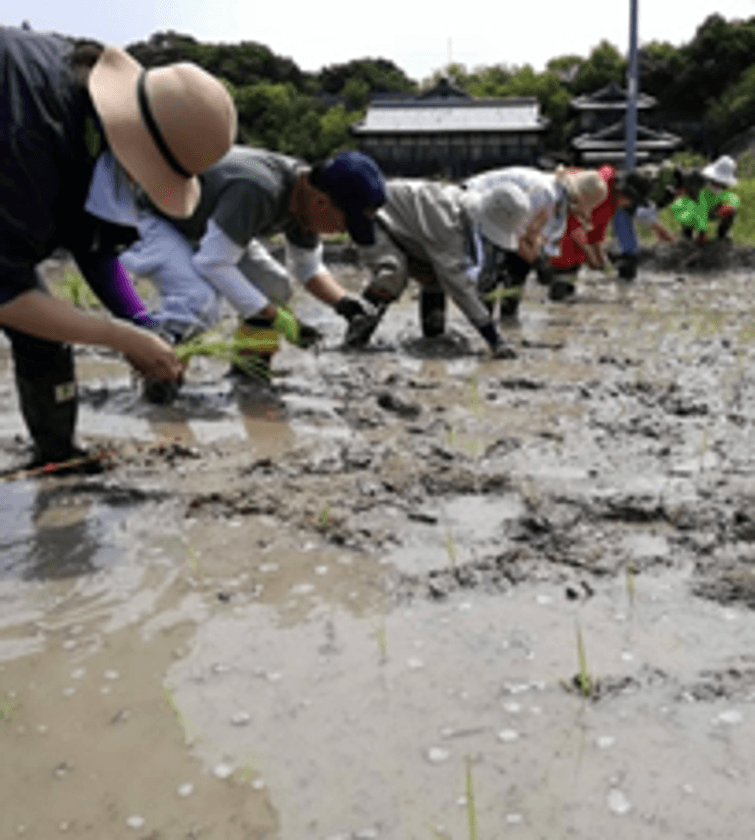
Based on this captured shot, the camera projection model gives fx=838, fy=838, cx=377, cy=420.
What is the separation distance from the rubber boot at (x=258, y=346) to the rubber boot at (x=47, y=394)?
1163 mm

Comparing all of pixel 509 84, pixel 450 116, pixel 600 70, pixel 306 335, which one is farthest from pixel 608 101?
pixel 306 335

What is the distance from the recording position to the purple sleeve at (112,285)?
2584 millimetres

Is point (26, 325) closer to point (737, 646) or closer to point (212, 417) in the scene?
point (212, 417)

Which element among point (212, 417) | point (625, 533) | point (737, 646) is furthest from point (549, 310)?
point (737, 646)

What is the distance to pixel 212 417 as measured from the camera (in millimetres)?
3473

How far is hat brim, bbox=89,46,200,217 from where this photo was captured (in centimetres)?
184

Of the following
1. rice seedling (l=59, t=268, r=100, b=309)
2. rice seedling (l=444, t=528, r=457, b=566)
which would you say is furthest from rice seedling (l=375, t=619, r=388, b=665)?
rice seedling (l=59, t=268, r=100, b=309)

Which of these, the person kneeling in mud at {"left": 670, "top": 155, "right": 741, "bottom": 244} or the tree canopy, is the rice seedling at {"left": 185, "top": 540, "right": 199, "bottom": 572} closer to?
the person kneeling in mud at {"left": 670, "top": 155, "right": 741, "bottom": 244}

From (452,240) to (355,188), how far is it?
5.38 feet

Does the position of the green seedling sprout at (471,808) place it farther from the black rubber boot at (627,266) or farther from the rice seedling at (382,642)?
the black rubber boot at (627,266)

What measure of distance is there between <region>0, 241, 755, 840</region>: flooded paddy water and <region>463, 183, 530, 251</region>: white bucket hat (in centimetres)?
153

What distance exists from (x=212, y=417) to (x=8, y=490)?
40.6 inches

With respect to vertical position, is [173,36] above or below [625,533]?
above

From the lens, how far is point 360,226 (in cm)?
319
